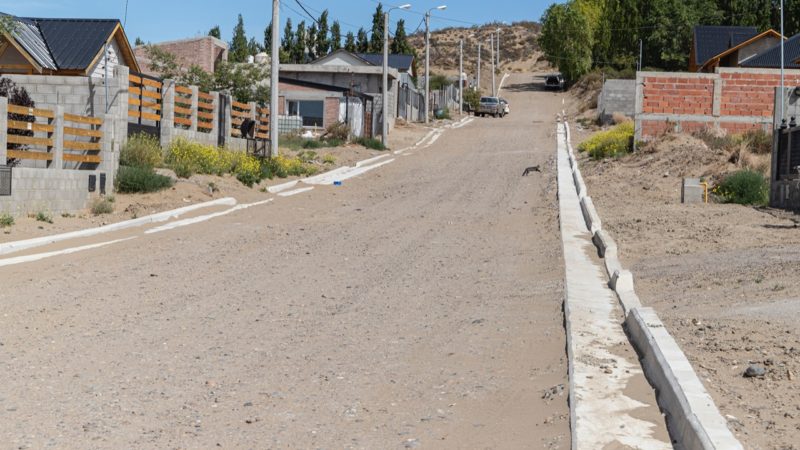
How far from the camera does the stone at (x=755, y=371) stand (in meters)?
7.45

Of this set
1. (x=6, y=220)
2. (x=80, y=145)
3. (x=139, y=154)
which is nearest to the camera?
(x=6, y=220)

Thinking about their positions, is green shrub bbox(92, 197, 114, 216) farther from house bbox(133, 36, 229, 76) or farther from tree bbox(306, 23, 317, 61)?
tree bbox(306, 23, 317, 61)

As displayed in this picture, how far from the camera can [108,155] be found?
2183 cm

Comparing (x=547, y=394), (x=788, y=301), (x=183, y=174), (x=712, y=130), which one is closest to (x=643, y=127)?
(x=712, y=130)

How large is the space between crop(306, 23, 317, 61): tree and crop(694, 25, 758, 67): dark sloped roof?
46391 mm

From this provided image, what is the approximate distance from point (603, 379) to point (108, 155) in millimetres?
16008

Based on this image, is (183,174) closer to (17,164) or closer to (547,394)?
(17,164)

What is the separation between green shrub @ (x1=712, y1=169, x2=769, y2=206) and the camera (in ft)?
74.8

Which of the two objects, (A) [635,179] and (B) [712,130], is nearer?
(A) [635,179]

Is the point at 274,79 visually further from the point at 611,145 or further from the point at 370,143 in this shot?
the point at 370,143

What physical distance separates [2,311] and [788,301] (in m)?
7.66

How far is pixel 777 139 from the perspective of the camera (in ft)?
75.0

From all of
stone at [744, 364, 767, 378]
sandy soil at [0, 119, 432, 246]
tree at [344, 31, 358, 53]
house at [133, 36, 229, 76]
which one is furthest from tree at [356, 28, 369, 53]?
stone at [744, 364, 767, 378]

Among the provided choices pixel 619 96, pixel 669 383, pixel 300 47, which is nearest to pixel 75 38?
pixel 669 383
